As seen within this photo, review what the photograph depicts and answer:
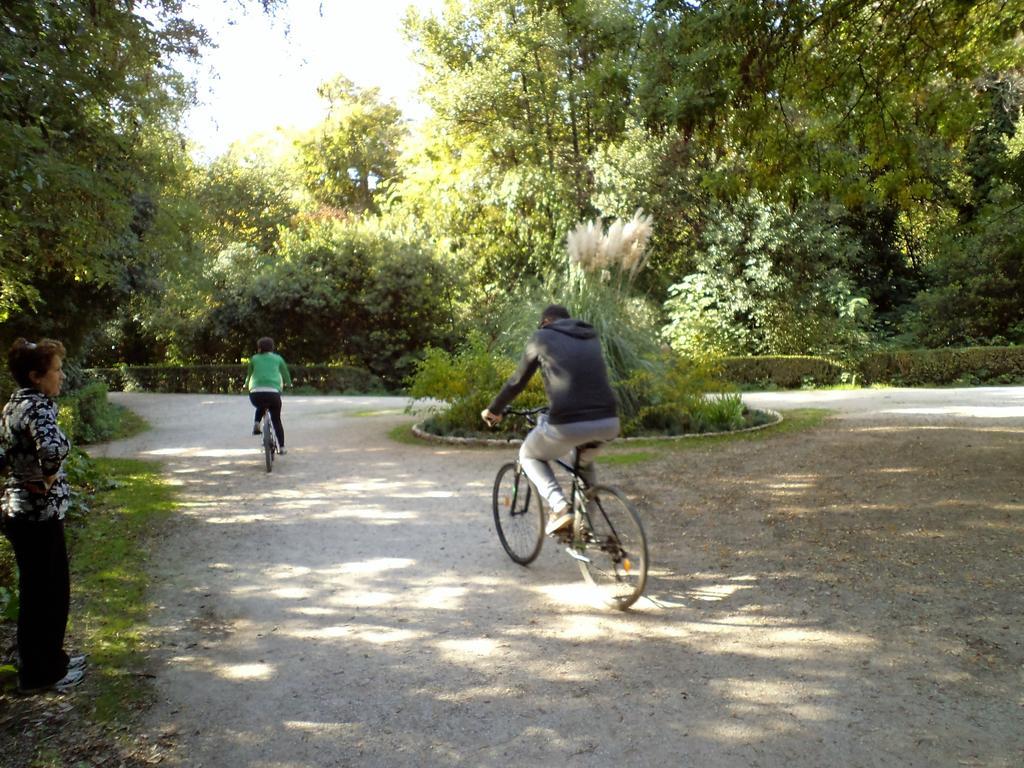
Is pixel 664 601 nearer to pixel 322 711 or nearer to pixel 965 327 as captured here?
pixel 322 711

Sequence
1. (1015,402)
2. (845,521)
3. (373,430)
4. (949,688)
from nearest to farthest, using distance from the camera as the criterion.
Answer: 1. (949,688)
2. (845,521)
3. (373,430)
4. (1015,402)

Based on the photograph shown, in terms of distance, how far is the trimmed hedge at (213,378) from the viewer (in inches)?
1061

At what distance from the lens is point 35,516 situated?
431 cm

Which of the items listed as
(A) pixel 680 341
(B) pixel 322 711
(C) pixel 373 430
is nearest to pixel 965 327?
(A) pixel 680 341

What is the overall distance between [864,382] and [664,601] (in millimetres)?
19577

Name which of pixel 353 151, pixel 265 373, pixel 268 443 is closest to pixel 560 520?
pixel 268 443

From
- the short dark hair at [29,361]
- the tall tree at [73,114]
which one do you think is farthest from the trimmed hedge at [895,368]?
the short dark hair at [29,361]

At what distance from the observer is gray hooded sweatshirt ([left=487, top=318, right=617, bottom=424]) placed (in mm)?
5402

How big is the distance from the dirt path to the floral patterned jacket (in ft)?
3.55

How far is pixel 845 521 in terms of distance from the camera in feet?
23.9

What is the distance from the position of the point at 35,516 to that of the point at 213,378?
25068mm

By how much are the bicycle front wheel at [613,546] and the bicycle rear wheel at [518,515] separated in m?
0.64

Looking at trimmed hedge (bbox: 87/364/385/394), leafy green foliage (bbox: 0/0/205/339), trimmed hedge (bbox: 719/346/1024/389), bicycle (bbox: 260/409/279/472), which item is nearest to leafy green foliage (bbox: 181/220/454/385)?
trimmed hedge (bbox: 87/364/385/394)

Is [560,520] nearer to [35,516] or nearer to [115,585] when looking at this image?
[35,516]
